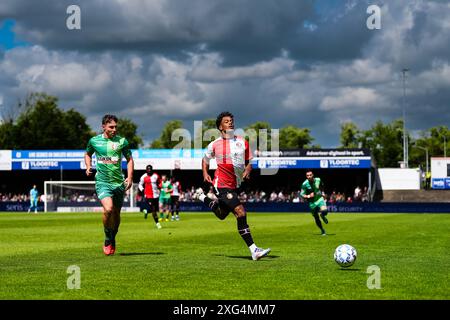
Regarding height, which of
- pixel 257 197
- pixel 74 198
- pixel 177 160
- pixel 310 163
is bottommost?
pixel 257 197

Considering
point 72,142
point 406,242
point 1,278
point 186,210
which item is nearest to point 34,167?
point 186,210

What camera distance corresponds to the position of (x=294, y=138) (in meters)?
129

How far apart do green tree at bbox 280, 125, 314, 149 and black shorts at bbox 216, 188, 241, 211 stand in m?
115

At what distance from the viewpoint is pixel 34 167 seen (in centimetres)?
7444

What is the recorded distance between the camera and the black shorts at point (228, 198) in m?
13.4

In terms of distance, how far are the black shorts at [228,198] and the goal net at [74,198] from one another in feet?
147

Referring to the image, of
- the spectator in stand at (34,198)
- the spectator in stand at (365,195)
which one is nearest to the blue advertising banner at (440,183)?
the spectator in stand at (365,195)

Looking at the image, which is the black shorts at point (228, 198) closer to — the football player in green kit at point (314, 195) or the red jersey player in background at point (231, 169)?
the red jersey player in background at point (231, 169)

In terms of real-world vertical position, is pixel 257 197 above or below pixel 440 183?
below

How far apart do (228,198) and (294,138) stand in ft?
381

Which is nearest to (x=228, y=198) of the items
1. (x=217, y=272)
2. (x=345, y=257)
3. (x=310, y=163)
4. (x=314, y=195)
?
(x=217, y=272)

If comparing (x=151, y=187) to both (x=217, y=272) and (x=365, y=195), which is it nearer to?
(x=217, y=272)
